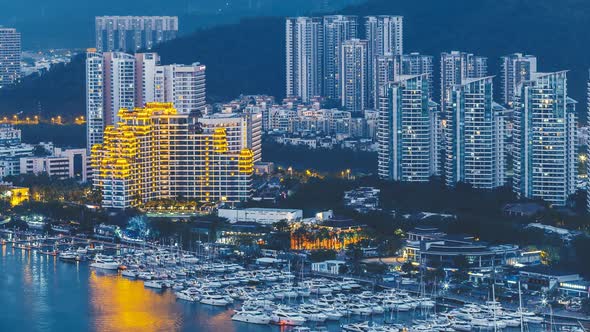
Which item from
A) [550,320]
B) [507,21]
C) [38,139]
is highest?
[507,21]

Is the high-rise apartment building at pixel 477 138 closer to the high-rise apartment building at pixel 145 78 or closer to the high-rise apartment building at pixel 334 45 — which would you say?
→ the high-rise apartment building at pixel 145 78

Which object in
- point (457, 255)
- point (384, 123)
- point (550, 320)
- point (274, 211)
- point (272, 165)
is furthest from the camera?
point (272, 165)

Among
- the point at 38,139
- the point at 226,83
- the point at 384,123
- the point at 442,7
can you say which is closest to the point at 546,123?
the point at 384,123

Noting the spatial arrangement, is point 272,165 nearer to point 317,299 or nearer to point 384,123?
point 384,123

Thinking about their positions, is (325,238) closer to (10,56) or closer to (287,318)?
(287,318)

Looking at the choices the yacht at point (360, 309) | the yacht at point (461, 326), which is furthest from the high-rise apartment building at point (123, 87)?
the yacht at point (461, 326)

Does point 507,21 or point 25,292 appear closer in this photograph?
point 25,292

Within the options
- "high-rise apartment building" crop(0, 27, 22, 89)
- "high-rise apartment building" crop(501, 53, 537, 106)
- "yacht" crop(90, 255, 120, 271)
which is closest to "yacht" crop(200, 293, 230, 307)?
"yacht" crop(90, 255, 120, 271)
